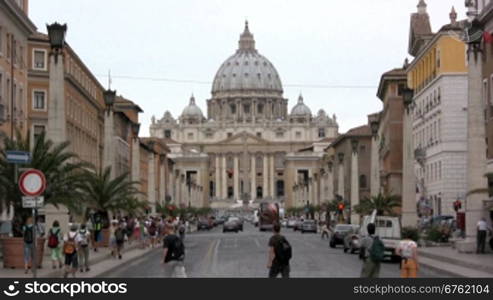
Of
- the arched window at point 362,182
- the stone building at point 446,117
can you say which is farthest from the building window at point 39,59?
the arched window at point 362,182

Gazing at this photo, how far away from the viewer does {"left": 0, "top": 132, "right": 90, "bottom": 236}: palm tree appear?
A: 35.5 m

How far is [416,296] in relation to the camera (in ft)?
56.7

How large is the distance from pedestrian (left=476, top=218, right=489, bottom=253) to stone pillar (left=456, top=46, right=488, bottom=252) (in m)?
0.94

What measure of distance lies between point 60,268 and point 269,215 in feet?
312

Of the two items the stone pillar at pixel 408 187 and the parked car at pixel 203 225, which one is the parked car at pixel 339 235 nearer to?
the stone pillar at pixel 408 187

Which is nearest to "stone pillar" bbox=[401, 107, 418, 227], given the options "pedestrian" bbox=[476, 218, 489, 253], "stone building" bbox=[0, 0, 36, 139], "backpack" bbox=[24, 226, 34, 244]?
"pedestrian" bbox=[476, 218, 489, 253]

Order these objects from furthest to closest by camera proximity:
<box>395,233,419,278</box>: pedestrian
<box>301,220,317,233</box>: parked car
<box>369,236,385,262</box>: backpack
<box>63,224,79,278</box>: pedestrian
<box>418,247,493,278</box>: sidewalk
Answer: <box>301,220,317,233</box>: parked car → <box>418,247,493,278</box>: sidewalk → <box>63,224,79,278</box>: pedestrian → <box>395,233,419,278</box>: pedestrian → <box>369,236,385,262</box>: backpack

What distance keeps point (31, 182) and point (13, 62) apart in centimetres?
2648

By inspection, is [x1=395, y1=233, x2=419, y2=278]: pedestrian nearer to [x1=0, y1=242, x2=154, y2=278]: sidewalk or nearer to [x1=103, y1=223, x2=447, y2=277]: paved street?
[x1=103, y1=223, x2=447, y2=277]: paved street

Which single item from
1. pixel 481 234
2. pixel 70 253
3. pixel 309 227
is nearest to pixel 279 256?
pixel 70 253

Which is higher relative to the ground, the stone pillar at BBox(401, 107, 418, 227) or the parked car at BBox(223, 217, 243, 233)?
the stone pillar at BBox(401, 107, 418, 227)

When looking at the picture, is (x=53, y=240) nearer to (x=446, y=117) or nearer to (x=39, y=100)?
(x=39, y=100)

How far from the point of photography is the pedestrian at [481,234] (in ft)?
138

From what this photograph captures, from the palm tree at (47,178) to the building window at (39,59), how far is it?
36.2 metres
